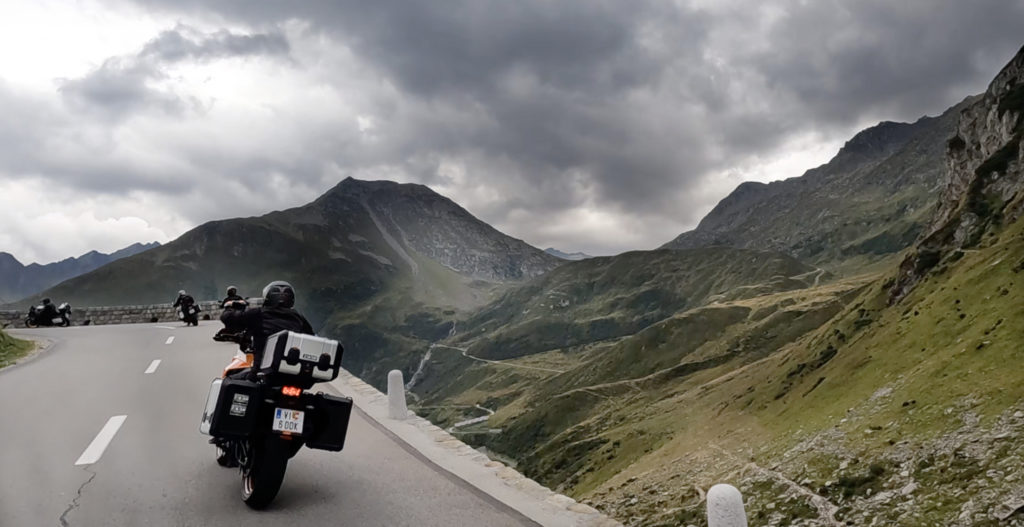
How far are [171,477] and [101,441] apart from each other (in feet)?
8.15

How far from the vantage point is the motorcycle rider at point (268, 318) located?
725 centimetres

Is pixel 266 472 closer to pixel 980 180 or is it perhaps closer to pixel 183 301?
pixel 183 301

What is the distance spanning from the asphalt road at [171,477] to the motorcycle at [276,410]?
55cm

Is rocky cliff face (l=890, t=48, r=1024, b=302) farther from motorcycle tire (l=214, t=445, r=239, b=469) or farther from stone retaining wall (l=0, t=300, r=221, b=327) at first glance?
motorcycle tire (l=214, t=445, r=239, b=469)

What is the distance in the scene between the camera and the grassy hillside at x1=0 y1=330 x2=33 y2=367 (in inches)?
783

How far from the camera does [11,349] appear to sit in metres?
22.0

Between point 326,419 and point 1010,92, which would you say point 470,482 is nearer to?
point 326,419

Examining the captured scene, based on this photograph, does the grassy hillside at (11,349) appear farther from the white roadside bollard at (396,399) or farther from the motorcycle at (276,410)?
the motorcycle at (276,410)

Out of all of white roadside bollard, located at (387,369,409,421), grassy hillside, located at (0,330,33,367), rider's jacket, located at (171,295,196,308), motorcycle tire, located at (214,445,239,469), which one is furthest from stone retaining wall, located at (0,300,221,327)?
motorcycle tire, located at (214,445,239,469)

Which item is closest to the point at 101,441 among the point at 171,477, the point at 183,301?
the point at 171,477

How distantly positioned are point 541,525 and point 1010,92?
430 ft

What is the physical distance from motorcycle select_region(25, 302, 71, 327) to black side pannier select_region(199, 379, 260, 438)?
39459mm

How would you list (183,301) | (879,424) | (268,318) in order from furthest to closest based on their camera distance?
1. (879,424)
2. (183,301)
3. (268,318)

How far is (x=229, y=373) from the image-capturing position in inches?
313
